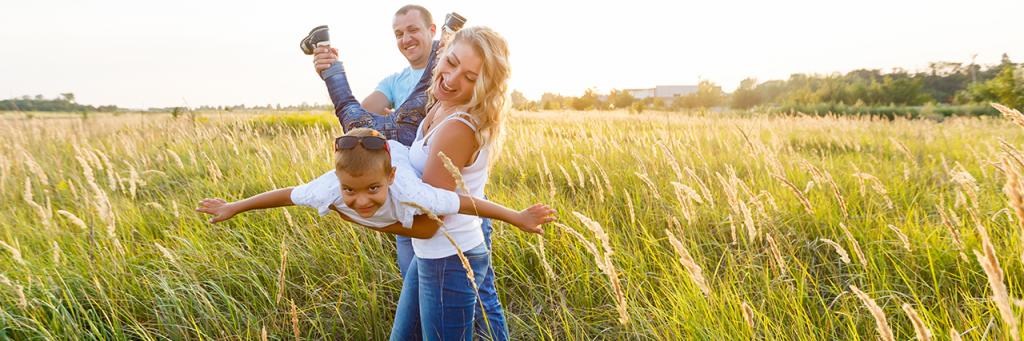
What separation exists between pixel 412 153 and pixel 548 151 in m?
3.81

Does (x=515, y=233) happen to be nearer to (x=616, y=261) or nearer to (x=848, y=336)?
(x=616, y=261)

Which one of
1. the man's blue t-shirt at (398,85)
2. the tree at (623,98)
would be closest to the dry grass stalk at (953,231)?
the man's blue t-shirt at (398,85)

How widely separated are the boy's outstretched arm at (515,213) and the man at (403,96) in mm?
384

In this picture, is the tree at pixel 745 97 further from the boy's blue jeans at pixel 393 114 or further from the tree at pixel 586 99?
the boy's blue jeans at pixel 393 114

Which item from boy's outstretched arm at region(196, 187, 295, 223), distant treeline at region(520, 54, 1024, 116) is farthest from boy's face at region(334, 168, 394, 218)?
distant treeline at region(520, 54, 1024, 116)

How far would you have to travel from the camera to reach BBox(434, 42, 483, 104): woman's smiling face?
1.93m

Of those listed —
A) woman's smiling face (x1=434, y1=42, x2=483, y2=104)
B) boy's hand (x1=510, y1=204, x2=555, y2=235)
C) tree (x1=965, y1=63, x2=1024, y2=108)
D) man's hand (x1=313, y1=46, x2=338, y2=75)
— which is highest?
tree (x1=965, y1=63, x2=1024, y2=108)

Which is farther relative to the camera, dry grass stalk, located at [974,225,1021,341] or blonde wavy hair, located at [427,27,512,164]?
blonde wavy hair, located at [427,27,512,164]

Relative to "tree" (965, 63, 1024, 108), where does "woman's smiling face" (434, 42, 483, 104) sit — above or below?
below

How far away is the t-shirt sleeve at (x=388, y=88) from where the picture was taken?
3.06 m

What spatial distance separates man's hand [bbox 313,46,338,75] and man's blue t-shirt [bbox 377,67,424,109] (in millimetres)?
448

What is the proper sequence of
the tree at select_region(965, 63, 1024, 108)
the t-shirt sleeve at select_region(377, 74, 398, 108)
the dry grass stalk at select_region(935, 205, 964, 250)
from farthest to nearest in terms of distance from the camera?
the tree at select_region(965, 63, 1024, 108) → the t-shirt sleeve at select_region(377, 74, 398, 108) → the dry grass stalk at select_region(935, 205, 964, 250)

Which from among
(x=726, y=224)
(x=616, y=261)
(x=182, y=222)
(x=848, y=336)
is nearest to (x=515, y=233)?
(x=616, y=261)

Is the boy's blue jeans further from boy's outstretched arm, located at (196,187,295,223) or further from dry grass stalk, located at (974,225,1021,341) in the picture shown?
dry grass stalk, located at (974,225,1021,341)
